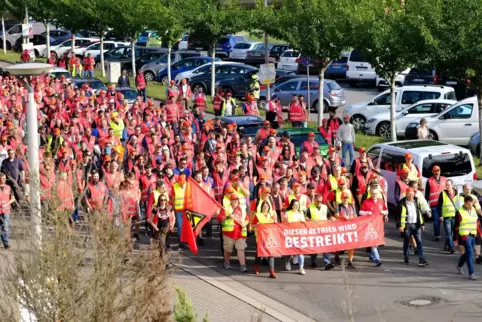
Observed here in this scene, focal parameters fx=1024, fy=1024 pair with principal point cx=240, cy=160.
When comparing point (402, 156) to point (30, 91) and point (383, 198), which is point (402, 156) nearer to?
point (383, 198)

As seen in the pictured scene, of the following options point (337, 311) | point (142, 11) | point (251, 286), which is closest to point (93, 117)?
point (251, 286)

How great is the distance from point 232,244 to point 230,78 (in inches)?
929

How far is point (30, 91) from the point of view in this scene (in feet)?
44.1

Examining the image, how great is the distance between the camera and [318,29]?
99.0 ft

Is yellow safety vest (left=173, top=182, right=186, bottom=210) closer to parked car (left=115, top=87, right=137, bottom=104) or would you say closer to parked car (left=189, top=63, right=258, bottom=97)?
parked car (left=115, top=87, right=137, bottom=104)

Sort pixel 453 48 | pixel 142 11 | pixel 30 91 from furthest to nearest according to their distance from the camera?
pixel 142 11 < pixel 453 48 < pixel 30 91

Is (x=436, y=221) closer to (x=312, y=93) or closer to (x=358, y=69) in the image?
(x=312, y=93)

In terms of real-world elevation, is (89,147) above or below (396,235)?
above

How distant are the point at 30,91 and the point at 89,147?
368 inches

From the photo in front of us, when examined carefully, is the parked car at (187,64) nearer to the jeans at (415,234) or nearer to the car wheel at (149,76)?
the car wheel at (149,76)

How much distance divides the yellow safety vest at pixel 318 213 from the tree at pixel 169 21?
78.4ft

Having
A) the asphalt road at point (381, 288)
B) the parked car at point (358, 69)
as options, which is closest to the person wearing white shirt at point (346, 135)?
the asphalt road at point (381, 288)

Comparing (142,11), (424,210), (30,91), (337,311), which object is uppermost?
(142,11)

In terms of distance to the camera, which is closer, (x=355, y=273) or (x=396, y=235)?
(x=355, y=273)
